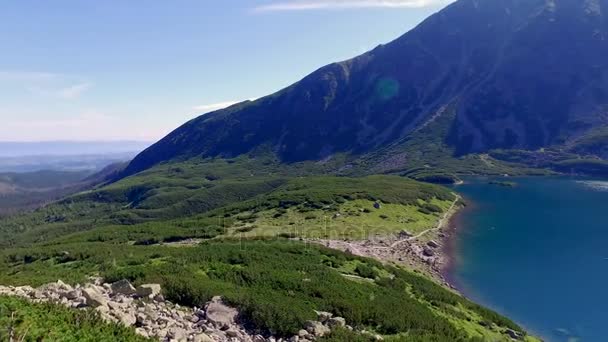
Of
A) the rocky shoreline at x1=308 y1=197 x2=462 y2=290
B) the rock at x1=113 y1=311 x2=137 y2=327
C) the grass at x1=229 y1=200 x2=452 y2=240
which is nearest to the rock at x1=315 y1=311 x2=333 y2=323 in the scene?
the rock at x1=113 y1=311 x2=137 y2=327

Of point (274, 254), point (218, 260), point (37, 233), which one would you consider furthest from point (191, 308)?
point (37, 233)

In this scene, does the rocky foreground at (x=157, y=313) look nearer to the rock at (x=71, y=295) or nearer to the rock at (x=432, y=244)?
the rock at (x=71, y=295)

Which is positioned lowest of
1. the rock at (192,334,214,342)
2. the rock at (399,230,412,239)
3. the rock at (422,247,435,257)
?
the rock at (422,247,435,257)

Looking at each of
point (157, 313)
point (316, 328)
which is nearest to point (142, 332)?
point (157, 313)

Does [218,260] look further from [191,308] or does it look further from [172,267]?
Answer: [191,308]

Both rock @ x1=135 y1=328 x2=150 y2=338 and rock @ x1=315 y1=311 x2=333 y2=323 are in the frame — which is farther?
rock @ x1=315 y1=311 x2=333 y2=323

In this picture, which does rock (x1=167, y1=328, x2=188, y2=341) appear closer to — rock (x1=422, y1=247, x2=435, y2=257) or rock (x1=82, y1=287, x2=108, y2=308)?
rock (x1=82, y1=287, x2=108, y2=308)

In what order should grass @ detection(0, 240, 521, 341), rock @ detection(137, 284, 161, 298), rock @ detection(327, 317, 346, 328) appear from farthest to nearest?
grass @ detection(0, 240, 521, 341) → rock @ detection(327, 317, 346, 328) → rock @ detection(137, 284, 161, 298)

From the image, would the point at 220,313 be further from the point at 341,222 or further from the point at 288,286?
the point at 341,222

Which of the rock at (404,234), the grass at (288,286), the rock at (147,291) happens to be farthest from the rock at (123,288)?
the rock at (404,234)
